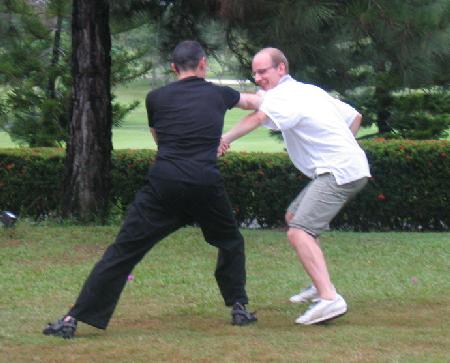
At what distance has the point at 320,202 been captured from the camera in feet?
19.7

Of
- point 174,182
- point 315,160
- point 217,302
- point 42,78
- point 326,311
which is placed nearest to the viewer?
point 174,182

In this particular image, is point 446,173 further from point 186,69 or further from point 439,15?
point 186,69

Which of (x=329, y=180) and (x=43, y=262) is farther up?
(x=329, y=180)

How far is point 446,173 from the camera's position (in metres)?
11.8

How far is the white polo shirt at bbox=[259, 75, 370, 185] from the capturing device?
5891mm

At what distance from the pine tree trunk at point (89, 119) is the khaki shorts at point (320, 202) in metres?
5.32

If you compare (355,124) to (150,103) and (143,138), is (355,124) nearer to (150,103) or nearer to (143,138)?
(150,103)

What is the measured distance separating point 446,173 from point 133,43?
6.59 metres

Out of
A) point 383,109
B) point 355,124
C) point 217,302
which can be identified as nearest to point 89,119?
point 217,302

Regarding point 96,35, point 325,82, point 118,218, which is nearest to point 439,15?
point 325,82

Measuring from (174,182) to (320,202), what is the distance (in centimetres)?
94

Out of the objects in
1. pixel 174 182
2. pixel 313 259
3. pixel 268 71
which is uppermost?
pixel 268 71

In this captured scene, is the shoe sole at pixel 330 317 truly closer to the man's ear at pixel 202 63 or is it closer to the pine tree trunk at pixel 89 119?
the man's ear at pixel 202 63

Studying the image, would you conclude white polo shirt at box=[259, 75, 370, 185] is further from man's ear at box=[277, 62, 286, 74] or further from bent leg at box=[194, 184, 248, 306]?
bent leg at box=[194, 184, 248, 306]
